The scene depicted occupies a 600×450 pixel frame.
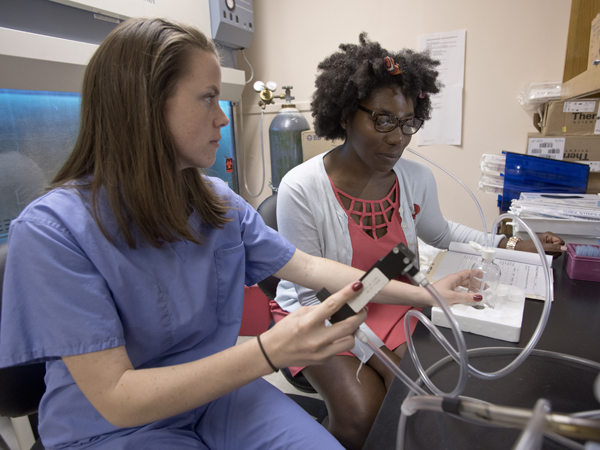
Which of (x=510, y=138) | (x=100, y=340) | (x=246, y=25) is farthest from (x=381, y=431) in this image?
(x=246, y=25)

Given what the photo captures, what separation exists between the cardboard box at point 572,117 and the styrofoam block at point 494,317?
4.20 feet

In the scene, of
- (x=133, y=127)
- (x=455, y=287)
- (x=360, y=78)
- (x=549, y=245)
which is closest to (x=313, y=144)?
(x=360, y=78)

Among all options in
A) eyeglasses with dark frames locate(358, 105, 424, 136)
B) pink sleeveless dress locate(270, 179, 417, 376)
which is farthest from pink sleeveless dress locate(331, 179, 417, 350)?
eyeglasses with dark frames locate(358, 105, 424, 136)

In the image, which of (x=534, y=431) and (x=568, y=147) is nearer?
(x=534, y=431)

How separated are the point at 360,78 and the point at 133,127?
29.1 inches

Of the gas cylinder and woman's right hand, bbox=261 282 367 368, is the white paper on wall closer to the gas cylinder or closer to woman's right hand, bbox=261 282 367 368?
the gas cylinder

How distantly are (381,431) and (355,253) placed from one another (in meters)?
0.70

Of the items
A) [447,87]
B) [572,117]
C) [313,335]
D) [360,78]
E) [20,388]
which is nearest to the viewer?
[313,335]

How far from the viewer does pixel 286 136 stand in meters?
2.32

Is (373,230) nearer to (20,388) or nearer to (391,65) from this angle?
(391,65)

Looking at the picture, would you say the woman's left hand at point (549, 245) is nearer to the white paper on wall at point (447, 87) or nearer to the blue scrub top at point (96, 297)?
the blue scrub top at point (96, 297)

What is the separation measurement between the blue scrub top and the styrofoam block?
1.62 feet

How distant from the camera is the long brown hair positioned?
69 centimetres

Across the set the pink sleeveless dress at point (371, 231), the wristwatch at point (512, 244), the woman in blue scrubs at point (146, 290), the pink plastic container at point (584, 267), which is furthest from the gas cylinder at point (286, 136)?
the pink plastic container at point (584, 267)
